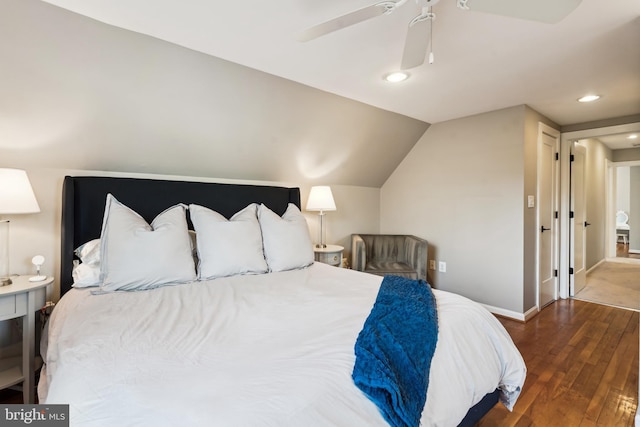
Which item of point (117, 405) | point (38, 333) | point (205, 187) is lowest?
point (38, 333)

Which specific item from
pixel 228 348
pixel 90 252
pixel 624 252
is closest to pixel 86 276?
pixel 90 252

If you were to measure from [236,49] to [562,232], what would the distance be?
14.1 feet

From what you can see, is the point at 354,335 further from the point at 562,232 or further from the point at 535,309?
the point at 562,232

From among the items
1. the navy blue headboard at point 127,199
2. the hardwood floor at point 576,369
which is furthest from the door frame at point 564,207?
the navy blue headboard at point 127,199

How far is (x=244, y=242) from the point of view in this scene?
2268 millimetres

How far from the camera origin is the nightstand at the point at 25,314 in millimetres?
1649

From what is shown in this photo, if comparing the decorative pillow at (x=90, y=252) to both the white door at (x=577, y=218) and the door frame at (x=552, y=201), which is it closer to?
the door frame at (x=552, y=201)

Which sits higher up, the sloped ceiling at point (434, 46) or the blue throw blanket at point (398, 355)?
the sloped ceiling at point (434, 46)

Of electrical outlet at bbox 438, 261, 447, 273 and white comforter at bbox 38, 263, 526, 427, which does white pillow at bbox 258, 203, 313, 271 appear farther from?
electrical outlet at bbox 438, 261, 447, 273

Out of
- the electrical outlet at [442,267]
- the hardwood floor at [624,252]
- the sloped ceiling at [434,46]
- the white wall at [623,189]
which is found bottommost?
the hardwood floor at [624,252]

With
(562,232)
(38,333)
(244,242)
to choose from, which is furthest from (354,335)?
(562,232)

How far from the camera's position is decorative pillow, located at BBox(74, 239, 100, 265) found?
1.98 metres

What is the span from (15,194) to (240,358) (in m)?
1.72

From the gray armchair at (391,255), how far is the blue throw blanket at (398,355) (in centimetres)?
203
